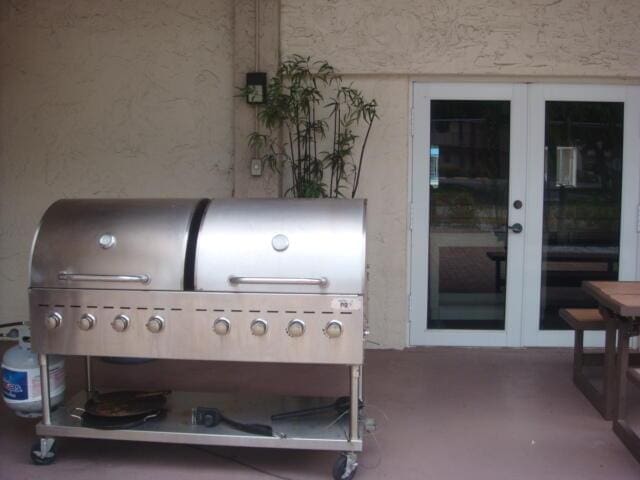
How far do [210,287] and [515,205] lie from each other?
3.08 m

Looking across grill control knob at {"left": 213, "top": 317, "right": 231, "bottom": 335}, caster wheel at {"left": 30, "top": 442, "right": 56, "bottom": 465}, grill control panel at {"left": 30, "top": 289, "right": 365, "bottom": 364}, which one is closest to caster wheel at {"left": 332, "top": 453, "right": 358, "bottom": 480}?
grill control panel at {"left": 30, "top": 289, "right": 365, "bottom": 364}

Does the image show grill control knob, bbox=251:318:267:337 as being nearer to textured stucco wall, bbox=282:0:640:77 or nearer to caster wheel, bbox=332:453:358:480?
caster wheel, bbox=332:453:358:480

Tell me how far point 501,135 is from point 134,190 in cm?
295

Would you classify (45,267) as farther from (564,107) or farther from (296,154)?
(564,107)

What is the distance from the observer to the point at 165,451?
366 centimetres

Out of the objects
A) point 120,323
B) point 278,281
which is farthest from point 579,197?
point 120,323

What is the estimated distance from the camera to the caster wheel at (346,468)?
3.29 meters

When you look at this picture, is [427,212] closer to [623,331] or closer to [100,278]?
[623,331]

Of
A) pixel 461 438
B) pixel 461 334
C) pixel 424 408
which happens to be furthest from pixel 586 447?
pixel 461 334

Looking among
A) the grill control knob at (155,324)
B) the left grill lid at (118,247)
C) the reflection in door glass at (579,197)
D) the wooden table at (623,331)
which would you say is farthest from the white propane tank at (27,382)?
the reflection in door glass at (579,197)

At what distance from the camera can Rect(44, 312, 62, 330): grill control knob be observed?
10.8 feet

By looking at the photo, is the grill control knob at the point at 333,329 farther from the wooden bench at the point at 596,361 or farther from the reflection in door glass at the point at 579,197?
the reflection in door glass at the point at 579,197

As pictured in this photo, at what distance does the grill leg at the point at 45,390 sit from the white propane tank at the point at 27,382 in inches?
3.2

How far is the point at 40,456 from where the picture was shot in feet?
11.4
